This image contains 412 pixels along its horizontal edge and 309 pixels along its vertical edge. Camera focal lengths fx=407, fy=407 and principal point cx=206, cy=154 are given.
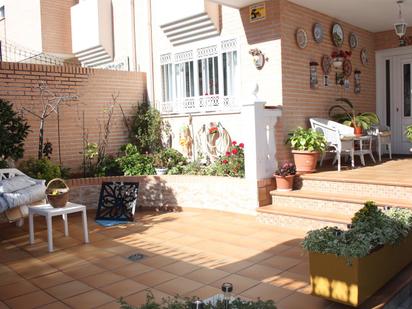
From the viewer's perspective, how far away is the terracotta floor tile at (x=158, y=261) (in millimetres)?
4407

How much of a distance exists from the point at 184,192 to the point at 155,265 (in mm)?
2844

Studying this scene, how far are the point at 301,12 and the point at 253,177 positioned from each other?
10.2 ft

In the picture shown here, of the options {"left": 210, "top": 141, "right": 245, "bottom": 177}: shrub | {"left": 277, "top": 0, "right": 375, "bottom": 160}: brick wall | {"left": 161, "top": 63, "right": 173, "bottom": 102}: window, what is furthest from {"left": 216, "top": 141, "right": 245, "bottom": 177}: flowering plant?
{"left": 161, "top": 63, "right": 173, "bottom": 102}: window

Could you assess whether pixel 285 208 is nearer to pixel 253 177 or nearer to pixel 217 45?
pixel 253 177

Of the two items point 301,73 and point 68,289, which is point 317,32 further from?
point 68,289

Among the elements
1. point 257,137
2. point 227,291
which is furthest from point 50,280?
point 257,137

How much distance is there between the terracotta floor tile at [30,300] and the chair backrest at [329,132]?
5009 millimetres

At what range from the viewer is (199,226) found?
6012 millimetres

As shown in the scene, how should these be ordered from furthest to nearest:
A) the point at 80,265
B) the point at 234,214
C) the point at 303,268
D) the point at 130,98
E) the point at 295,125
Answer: the point at 130,98, the point at 295,125, the point at 234,214, the point at 80,265, the point at 303,268

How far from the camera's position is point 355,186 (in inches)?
Answer: 226

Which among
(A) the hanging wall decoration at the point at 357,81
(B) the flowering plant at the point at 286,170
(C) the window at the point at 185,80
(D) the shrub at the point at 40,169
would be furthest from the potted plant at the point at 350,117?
(D) the shrub at the point at 40,169

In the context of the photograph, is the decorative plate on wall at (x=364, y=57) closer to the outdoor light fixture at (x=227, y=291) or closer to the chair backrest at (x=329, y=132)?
the chair backrest at (x=329, y=132)

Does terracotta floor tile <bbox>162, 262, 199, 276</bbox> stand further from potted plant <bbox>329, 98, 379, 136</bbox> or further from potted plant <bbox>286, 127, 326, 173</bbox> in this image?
potted plant <bbox>329, 98, 379, 136</bbox>

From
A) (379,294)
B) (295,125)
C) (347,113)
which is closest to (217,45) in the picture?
(295,125)
